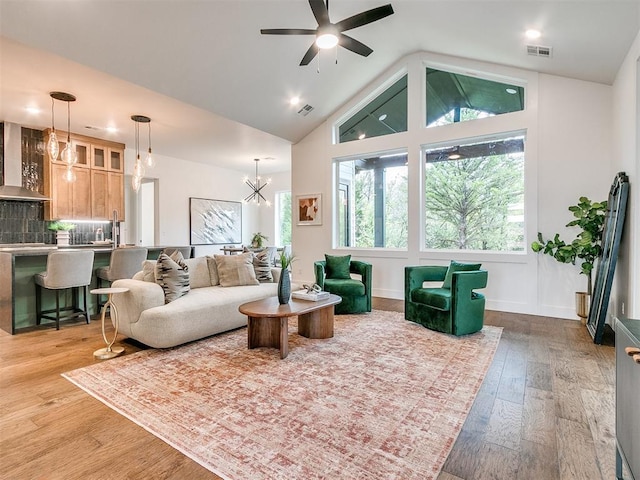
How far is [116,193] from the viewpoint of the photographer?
697 centimetres

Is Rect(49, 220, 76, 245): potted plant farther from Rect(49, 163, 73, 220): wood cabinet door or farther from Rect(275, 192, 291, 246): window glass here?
Rect(275, 192, 291, 246): window glass

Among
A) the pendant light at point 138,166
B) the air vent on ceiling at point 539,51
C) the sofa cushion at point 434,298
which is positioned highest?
the air vent on ceiling at point 539,51

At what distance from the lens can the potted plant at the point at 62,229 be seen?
602cm

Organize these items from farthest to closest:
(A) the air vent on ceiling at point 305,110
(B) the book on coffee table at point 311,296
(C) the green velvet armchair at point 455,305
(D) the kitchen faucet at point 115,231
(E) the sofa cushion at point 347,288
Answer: (A) the air vent on ceiling at point 305,110
(D) the kitchen faucet at point 115,231
(E) the sofa cushion at point 347,288
(C) the green velvet armchair at point 455,305
(B) the book on coffee table at point 311,296

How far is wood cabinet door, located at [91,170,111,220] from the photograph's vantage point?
21.7 feet

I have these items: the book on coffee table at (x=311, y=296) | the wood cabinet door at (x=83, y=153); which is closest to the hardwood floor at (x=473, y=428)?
the book on coffee table at (x=311, y=296)

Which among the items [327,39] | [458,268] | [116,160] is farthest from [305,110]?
[116,160]

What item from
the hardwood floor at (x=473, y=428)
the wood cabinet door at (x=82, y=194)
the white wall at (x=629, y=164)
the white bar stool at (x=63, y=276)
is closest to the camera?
the hardwood floor at (x=473, y=428)

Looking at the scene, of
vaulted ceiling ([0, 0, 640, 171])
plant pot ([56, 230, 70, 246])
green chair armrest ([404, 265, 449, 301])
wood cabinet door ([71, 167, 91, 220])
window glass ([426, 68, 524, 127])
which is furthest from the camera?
wood cabinet door ([71, 167, 91, 220])

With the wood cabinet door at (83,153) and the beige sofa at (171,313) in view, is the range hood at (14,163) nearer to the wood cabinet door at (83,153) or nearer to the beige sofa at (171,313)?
the wood cabinet door at (83,153)

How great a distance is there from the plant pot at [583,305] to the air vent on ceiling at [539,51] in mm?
3053

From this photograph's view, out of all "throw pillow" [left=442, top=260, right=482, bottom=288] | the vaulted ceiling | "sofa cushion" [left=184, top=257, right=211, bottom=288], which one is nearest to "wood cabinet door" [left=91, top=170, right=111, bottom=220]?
the vaulted ceiling

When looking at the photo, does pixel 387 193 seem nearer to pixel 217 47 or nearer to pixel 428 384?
pixel 217 47

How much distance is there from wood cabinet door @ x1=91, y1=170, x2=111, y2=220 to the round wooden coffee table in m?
4.94
